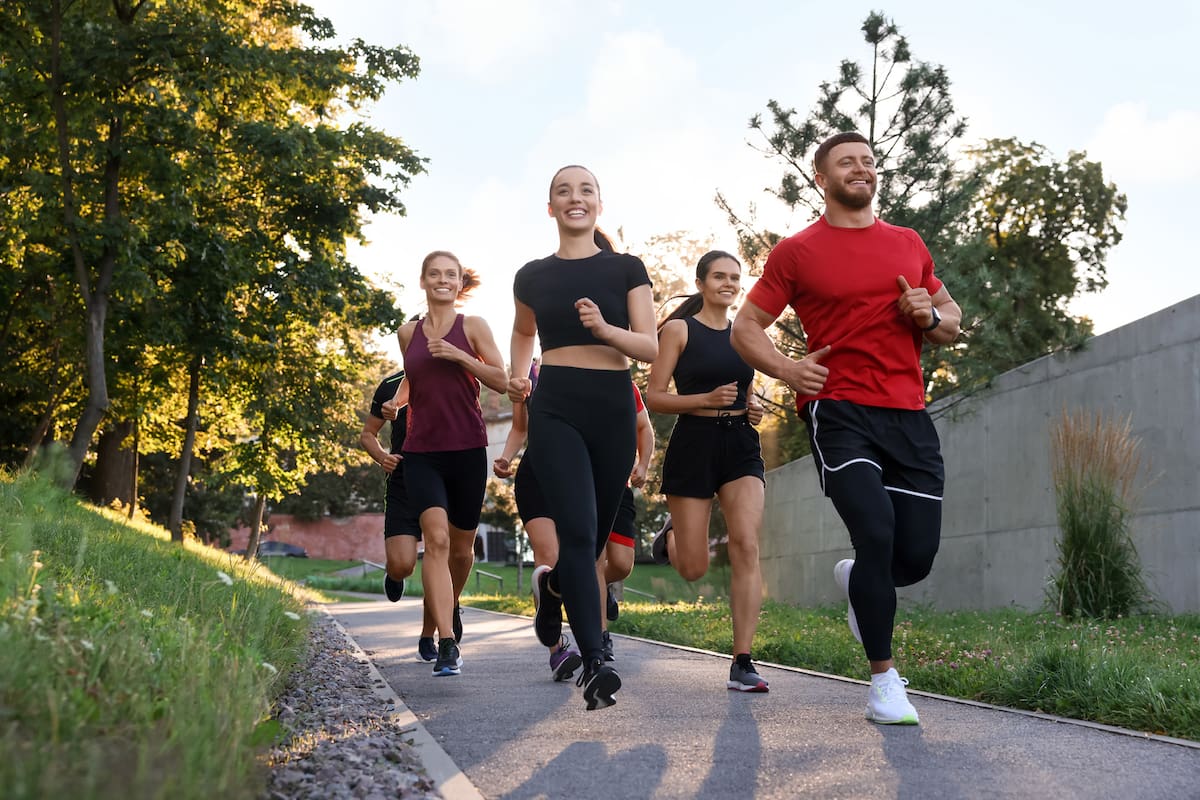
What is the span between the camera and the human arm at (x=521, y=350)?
19.5ft

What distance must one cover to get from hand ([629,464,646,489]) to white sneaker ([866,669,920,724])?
192 centimetres

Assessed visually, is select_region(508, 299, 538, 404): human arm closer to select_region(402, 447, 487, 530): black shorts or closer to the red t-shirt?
the red t-shirt

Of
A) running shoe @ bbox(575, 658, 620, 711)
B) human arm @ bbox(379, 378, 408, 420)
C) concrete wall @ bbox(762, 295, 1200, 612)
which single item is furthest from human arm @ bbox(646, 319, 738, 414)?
concrete wall @ bbox(762, 295, 1200, 612)

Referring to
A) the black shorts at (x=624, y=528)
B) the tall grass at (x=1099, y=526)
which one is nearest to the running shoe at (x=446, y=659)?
the black shorts at (x=624, y=528)

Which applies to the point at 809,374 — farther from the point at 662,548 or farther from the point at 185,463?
the point at 185,463

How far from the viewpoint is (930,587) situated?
17.7m

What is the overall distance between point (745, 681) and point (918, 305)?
7.25ft

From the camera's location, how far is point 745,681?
6.43m

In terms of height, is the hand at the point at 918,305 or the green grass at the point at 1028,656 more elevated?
the hand at the point at 918,305

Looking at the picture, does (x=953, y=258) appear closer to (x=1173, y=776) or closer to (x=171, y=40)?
(x=171, y=40)

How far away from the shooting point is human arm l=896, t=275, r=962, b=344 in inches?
211

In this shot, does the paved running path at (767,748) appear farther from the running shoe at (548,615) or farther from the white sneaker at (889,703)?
the running shoe at (548,615)

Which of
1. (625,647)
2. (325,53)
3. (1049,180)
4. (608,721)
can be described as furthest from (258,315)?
(1049,180)

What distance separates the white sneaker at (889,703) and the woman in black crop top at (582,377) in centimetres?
110
